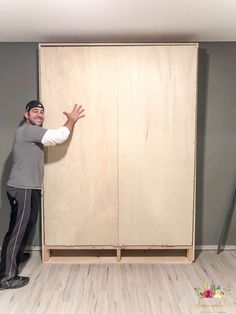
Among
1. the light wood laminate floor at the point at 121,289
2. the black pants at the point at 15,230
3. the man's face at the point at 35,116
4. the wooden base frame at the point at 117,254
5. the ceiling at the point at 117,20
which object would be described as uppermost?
the ceiling at the point at 117,20

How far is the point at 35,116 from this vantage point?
3193 mm

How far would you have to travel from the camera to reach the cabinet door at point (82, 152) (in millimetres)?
3328

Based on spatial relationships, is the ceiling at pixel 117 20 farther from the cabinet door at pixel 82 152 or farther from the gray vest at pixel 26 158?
the gray vest at pixel 26 158

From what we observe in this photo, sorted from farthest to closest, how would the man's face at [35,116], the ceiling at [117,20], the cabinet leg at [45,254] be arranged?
1. the cabinet leg at [45,254]
2. the man's face at [35,116]
3. the ceiling at [117,20]

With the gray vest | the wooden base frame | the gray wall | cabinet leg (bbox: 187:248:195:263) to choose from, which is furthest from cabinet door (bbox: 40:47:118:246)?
cabinet leg (bbox: 187:248:195:263)

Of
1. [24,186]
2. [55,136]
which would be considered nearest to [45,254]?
[24,186]

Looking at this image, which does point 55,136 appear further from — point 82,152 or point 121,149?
point 121,149

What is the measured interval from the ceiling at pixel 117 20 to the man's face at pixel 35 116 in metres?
0.70

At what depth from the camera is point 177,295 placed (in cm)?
285

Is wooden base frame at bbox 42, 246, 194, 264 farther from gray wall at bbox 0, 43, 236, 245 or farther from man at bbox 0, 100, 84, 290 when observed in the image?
man at bbox 0, 100, 84, 290

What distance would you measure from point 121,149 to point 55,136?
2.09 feet

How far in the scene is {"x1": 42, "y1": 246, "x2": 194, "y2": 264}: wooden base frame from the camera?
3.51 metres

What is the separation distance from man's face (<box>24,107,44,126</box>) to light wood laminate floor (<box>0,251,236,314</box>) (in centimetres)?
135

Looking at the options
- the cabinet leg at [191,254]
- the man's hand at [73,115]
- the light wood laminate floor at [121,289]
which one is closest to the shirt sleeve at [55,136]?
the man's hand at [73,115]
